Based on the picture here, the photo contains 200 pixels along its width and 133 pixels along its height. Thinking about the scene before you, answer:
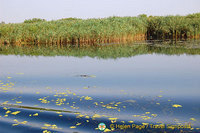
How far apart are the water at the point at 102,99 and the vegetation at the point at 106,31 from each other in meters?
12.2

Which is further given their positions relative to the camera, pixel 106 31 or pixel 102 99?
pixel 106 31

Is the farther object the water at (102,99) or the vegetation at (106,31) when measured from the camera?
the vegetation at (106,31)

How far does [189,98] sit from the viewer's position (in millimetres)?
7129

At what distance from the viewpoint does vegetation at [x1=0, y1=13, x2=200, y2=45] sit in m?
23.9

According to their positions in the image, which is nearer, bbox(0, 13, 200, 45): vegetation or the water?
the water

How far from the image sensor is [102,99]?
23.8 ft

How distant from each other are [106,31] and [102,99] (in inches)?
666

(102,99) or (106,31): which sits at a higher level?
(106,31)

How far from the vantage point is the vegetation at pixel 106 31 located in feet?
78.3

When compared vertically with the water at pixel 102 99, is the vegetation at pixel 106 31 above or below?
above

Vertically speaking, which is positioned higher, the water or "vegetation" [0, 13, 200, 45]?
"vegetation" [0, 13, 200, 45]

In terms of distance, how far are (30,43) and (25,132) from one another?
21.7 m

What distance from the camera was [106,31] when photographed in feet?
77.3

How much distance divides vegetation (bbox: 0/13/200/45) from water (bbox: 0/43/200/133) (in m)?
12.2
